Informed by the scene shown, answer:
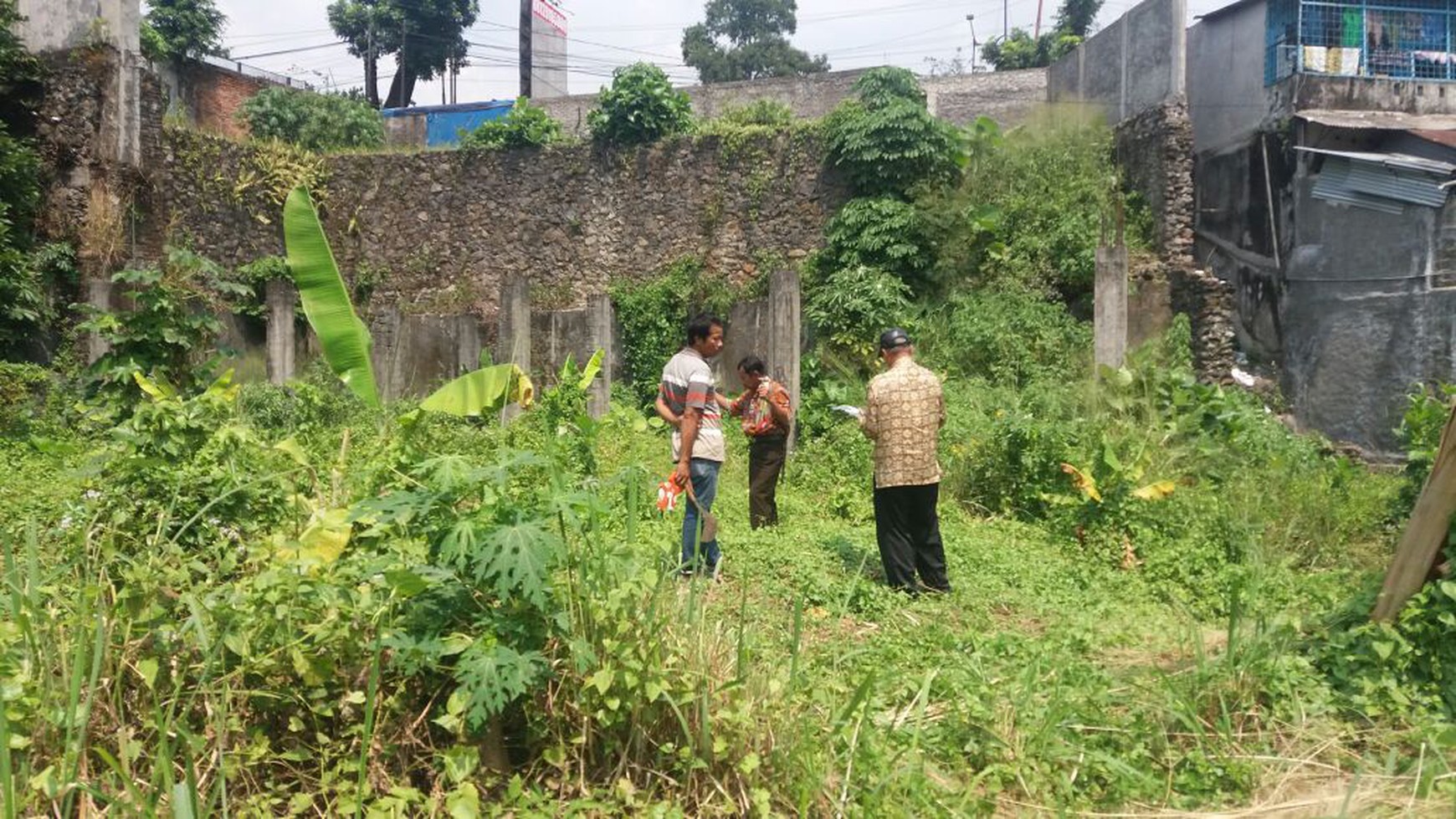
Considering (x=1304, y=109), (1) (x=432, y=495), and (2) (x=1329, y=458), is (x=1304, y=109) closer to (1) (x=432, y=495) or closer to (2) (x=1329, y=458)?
(2) (x=1329, y=458)

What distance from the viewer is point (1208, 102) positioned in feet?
42.2

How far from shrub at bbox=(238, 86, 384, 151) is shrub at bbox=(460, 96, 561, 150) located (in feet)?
15.9

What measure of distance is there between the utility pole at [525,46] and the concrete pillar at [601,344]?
58.4 ft

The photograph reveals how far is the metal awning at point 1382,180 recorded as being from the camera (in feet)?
32.2

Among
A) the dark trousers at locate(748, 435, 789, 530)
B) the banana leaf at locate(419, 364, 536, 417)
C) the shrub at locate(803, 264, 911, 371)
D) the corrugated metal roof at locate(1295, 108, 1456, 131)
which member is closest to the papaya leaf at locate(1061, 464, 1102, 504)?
the dark trousers at locate(748, 435, 789, 530)

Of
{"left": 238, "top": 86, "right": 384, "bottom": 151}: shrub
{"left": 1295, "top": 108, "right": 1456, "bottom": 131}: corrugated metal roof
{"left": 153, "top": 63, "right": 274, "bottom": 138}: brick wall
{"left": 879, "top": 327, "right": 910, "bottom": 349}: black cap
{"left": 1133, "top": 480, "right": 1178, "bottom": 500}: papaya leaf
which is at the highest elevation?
{"left": 153, "top": 63, "right": 274, "bottom": 138}: brick wall

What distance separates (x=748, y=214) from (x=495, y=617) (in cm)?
1254

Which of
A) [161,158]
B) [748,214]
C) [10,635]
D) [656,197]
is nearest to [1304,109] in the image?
[748,214]

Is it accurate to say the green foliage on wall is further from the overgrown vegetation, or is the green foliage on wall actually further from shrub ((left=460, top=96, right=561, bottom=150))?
the overgrown vegetation

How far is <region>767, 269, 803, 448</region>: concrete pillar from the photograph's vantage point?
31.0 feet

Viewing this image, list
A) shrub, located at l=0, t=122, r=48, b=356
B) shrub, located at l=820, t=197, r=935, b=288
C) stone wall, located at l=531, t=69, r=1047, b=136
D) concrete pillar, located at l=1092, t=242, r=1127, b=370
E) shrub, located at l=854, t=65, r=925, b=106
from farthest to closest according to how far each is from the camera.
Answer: stone wall, located at l=531, t=69, r=1047, b=136 → shrub, located at l=854, t=65, r=925, b=106 → shrub, located at l=820, t=197, r=935, b=288 → shrub, located at l=0, t=122, r=48, b=356 → concrete pillar, located at l=1092, t=242, r=1127, b=370

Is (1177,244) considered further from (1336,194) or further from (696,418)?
(696,418)

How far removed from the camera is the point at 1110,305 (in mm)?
9734

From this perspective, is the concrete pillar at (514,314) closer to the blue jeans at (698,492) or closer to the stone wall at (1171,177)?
the blue jeans at (698,492)
